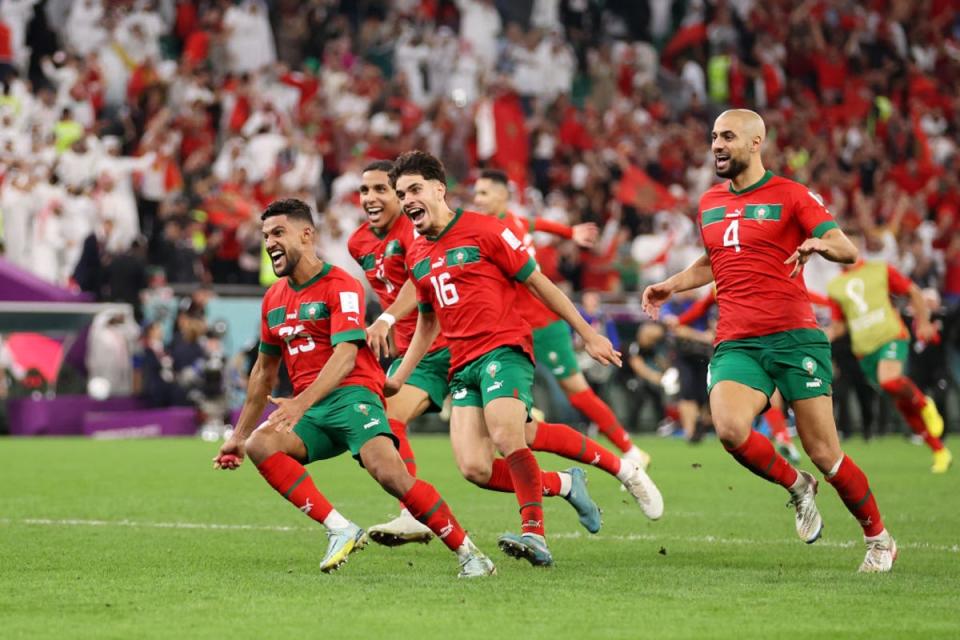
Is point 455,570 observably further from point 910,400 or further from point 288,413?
point 910,400

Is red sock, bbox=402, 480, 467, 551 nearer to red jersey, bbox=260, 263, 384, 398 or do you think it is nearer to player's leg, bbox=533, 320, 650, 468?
red jersey, bbox=260, 263, 384, 398

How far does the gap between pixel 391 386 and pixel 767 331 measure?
203 cm

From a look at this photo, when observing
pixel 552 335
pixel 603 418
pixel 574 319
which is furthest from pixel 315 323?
pixel 552 335

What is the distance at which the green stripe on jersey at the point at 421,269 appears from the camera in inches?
360

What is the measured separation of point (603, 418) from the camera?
44.1 ft

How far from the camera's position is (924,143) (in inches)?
1307

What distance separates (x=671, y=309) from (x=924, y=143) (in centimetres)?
1137

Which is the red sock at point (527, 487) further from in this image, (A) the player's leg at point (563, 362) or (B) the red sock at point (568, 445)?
(A) the player's leg at point (563, 362)

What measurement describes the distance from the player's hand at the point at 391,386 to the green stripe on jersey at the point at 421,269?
1.89ft

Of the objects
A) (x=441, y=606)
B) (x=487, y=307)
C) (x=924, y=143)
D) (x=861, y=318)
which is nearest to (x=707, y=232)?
(x=487, y=307)

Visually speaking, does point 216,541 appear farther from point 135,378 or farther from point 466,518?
point 135,378

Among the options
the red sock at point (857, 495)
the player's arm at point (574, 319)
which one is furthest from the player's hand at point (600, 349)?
the red sock at point (857, 495)

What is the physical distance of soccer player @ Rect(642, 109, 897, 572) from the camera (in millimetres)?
8812

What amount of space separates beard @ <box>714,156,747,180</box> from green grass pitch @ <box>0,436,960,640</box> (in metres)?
2.10
